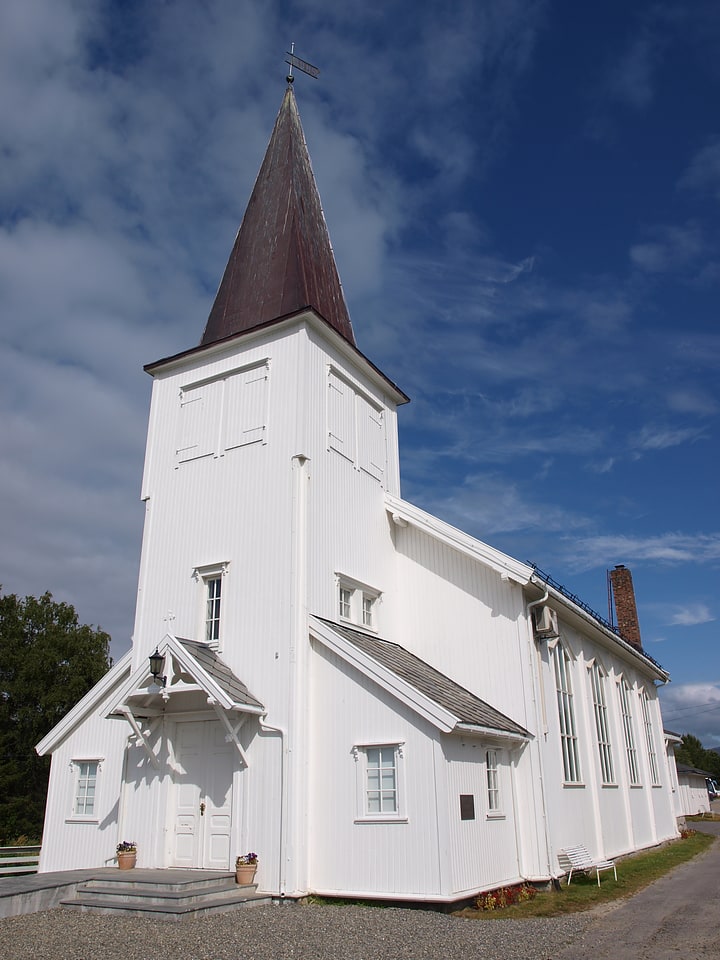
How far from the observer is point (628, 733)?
77.9ft

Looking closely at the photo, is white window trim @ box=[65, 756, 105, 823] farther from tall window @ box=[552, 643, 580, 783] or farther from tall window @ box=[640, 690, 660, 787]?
tall window @ box=[640, 690, 660, 787]

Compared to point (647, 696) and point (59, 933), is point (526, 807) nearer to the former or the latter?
point (59, 933)

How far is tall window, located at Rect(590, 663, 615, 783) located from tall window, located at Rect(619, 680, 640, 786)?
2046 mm

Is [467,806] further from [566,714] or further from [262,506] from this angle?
[262,506]

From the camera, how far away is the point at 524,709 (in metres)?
15.3

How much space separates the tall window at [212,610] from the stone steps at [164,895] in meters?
4.34

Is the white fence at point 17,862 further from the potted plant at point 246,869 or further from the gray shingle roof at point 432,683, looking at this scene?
the gray shingle roof at point 432,683

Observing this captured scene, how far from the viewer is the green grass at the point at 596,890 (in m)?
12.1

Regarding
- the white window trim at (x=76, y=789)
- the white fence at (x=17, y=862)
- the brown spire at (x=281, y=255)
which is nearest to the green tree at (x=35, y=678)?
the white fence at (x=17, y=862)

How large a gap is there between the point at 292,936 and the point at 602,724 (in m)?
13.4

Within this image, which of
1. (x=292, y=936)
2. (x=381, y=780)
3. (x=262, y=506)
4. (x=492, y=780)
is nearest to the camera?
(x=292, y=936)

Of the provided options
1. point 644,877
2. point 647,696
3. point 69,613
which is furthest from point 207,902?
point 69,613

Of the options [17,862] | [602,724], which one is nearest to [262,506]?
[17,862]

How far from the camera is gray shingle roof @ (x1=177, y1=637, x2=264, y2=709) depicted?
13.5 m
